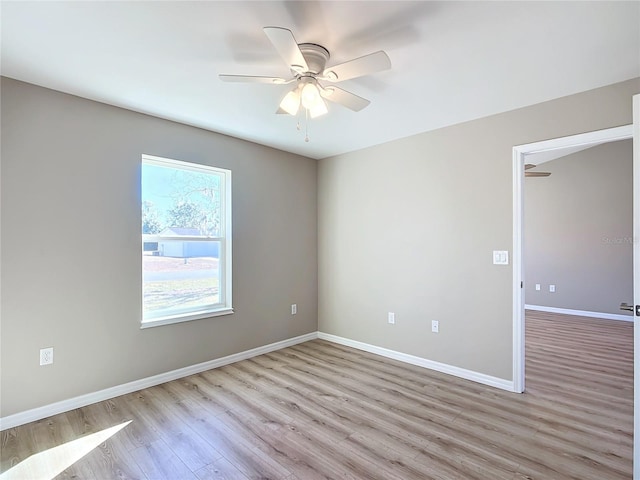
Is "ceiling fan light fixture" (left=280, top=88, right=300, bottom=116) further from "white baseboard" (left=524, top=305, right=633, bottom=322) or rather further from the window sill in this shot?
"white baseboard" (left=524, top=305, right=633, bottom=322)

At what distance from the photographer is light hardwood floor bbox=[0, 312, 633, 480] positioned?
6.28ft

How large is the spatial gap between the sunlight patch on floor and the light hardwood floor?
0.21ft

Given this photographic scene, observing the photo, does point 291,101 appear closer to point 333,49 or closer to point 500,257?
point 333,49

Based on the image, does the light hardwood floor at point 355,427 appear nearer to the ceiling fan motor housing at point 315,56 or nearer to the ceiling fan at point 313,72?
the ceiling fan at point 313,72

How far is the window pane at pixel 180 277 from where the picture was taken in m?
3.10

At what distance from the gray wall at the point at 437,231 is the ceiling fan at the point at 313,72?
5.14ft

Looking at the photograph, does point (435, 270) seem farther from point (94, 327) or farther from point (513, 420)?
point (94, 327)

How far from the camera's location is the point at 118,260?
112 inches

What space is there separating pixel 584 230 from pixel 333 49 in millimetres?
6217

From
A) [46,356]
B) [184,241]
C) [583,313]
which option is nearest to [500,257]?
[184,241]

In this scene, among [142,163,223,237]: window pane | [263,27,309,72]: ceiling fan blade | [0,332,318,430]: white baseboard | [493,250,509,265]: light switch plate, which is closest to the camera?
[263,27,309,72]: ceiling fan blade

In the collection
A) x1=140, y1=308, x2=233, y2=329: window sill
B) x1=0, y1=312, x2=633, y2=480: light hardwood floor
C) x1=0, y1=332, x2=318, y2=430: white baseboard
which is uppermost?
x1=140, y1=308, x2=233, y2=329: window sill

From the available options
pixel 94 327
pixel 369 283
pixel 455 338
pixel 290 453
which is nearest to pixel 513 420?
pixel 455 338

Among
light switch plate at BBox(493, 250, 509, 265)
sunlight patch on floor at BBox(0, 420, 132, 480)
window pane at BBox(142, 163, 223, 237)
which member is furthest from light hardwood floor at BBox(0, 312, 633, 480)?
window pane at BBox(142, 163, 223, 237)
